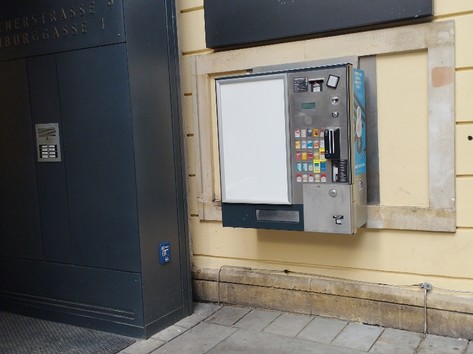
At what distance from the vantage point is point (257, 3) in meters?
4.31

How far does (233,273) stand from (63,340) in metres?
1.48

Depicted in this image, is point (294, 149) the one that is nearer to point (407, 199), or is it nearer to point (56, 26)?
point (407, 199)

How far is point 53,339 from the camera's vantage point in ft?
13.8

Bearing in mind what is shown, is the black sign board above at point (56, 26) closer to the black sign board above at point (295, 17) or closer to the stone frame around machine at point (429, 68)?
the black sign board above at point (295, 17)

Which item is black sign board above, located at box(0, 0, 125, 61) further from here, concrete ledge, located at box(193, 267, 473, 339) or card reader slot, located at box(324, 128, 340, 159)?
concrete ledge, located at box(193, 267, 473, 339)

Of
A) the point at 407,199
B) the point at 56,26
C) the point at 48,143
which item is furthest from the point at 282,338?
the point at 56,26

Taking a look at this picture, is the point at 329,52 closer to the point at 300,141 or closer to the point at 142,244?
the point at 300,141

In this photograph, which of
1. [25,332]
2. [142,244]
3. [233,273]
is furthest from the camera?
[233,273]

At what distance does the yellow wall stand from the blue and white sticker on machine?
790 mm

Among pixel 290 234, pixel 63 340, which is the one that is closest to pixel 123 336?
pixel 63 340

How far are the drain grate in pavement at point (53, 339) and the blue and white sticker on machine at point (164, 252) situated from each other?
2.11ft

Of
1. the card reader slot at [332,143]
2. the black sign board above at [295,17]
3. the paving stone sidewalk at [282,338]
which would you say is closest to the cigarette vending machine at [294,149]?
the card reader slot at [332,143]

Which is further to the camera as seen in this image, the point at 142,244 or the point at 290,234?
the point at 290,234

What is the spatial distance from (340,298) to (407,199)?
947 millimetres
